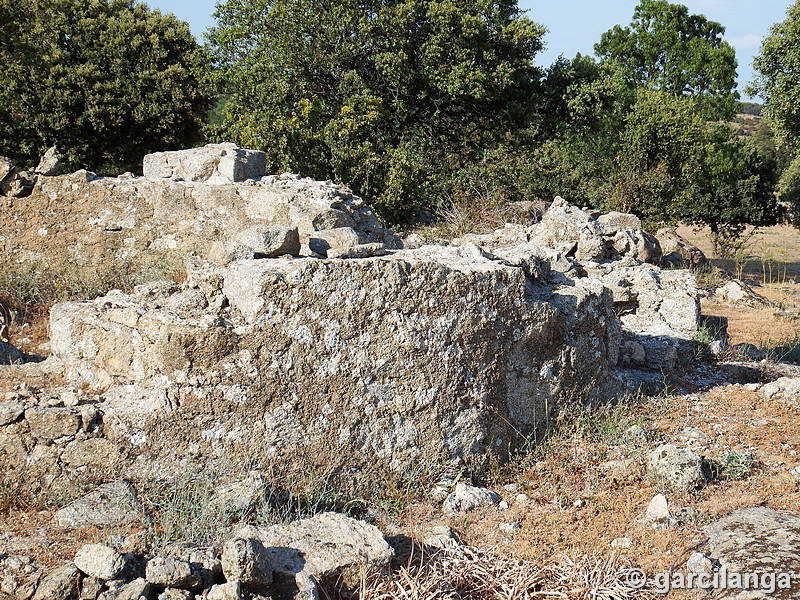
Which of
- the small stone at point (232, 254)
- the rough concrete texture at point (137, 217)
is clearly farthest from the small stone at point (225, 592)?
the rough concrete texture at point (137, 217)

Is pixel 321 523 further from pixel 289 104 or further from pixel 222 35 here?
pixel 222 35

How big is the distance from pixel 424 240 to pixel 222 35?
883 centimetres

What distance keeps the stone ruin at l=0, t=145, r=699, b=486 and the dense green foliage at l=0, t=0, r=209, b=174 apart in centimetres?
1319

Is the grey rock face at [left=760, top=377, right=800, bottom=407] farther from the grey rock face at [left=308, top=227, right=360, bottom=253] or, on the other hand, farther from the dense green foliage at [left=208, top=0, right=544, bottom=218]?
the dense green foliage at [left=208, top=0, right=544, bottom=218]

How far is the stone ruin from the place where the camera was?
4.18 meters

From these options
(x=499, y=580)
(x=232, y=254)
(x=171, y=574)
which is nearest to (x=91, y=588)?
(x=171, y=574)

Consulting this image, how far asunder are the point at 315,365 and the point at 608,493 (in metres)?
2.07

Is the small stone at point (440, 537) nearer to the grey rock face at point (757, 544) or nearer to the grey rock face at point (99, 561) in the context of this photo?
the grey rock face at point (757, 544)

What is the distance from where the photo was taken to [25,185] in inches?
289

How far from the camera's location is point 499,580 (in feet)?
12.0

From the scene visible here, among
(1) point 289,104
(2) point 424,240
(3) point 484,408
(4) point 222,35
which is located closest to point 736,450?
(3) point 484,408

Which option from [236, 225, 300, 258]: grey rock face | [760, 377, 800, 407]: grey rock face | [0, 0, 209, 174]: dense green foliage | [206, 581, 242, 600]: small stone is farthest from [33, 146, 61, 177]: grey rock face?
[0, 0, 209, 174]: dense green foliage

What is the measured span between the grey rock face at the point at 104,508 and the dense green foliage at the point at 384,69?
10.7 m

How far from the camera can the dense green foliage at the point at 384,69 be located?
15422mm
